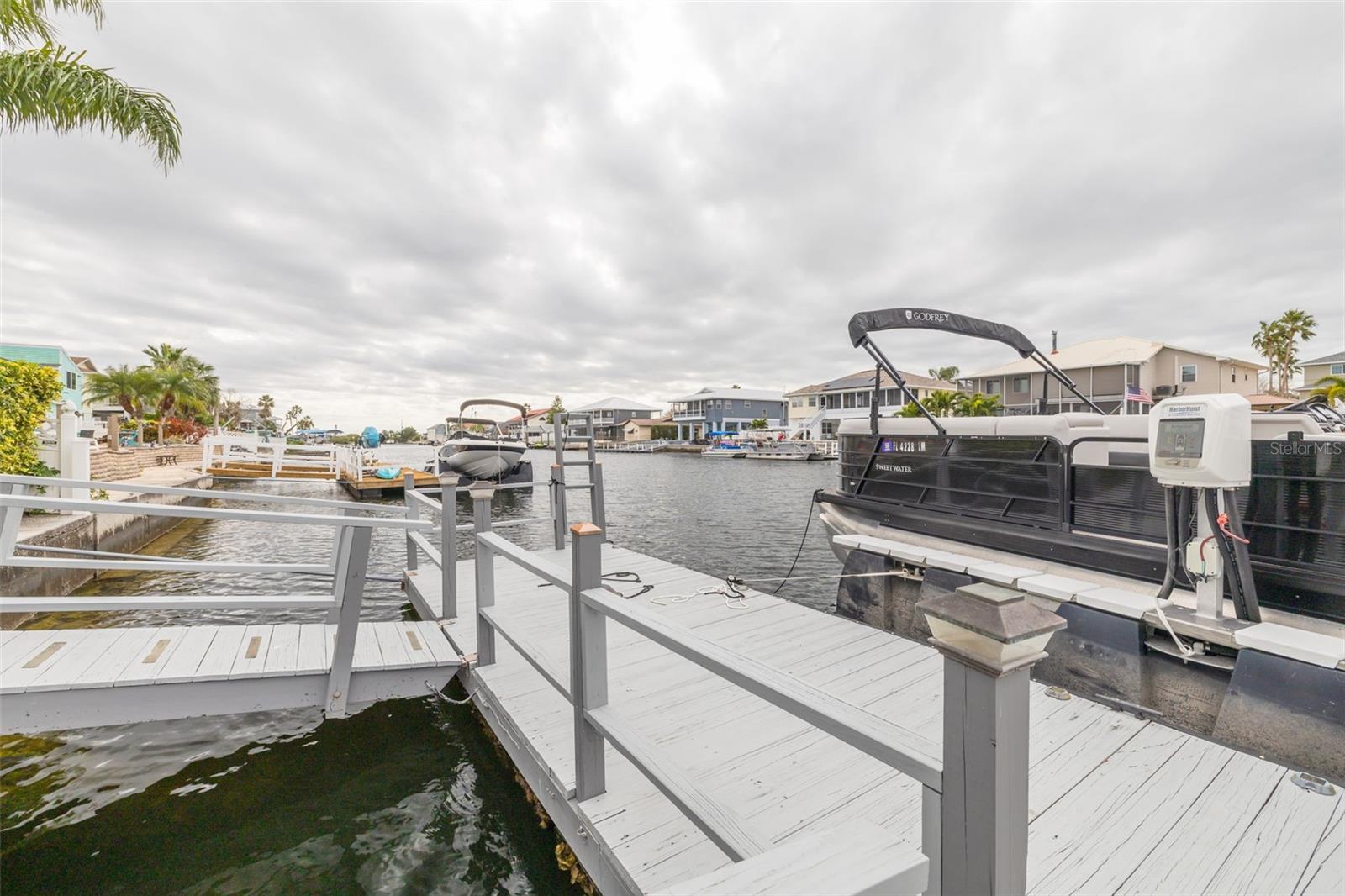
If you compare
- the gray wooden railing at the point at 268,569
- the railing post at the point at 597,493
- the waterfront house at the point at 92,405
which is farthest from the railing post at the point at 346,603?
the waterfront house at the point at 92,405

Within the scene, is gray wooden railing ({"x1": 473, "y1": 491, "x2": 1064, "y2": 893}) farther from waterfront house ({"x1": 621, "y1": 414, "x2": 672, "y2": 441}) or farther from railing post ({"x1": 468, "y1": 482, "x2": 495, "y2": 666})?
waterfront house ({"x1": 621, "y1": 414, "x2": 672, "y2": 441})

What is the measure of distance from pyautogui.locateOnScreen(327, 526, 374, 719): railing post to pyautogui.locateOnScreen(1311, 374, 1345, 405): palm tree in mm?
34140

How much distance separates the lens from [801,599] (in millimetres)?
7305

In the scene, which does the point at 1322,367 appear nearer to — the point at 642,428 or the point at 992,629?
the point at 992,629

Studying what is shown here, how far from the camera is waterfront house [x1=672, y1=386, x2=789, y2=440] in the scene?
5978 cm

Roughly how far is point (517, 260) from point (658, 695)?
1841 centimetres

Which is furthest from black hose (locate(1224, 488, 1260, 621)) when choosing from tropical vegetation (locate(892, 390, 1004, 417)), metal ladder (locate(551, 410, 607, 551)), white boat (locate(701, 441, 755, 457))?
white boat (locate(701, 441, 755, 457))

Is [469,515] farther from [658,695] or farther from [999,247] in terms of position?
[999,247]

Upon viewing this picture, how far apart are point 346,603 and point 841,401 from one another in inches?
1903

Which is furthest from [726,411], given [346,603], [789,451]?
[346,603]

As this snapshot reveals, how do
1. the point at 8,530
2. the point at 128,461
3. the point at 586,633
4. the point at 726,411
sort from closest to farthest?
1. the point at 586,633
2. the point at 8,530
3. the point at 128,461
4. the point at 726,411

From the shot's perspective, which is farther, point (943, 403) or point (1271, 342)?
point (943, 403)

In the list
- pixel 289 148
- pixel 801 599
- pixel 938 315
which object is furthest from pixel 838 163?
pixel 289 148

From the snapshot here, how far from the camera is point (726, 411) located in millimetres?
60000
